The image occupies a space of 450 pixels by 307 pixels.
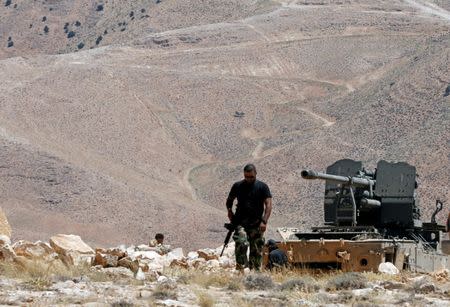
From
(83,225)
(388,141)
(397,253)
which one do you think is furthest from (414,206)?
(388,141)

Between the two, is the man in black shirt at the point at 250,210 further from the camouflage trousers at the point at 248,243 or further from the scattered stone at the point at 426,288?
the scattered stone at the point at 426,288

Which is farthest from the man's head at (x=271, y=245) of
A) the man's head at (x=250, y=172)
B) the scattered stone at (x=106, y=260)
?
the man's head at (x=250, y=172)

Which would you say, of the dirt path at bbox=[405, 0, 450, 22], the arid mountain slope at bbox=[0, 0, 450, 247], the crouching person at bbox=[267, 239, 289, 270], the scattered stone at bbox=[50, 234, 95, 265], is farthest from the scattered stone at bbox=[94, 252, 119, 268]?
the dirt path at bbox=[405, 0, 450, 22]

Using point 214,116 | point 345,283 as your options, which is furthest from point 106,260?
point 214,116

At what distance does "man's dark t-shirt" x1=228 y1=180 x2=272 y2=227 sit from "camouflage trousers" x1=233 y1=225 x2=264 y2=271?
3.9 inches

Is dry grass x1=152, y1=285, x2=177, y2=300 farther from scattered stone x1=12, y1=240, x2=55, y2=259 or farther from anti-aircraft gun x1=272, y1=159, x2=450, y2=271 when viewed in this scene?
anti-aircraft gun x1=272, y1=159, x2=450, y2=271

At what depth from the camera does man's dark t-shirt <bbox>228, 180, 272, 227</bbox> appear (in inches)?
683

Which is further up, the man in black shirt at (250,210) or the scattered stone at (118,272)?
the man in black shirt at (250,210)

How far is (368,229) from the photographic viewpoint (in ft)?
78.5

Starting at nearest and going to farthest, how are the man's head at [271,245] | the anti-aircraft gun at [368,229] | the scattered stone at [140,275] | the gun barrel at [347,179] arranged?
the scattered stone at [140,275] → the man's head at [271,245] → the anti-aircraft gun at [368,229] → the gun barrel at [347,179]

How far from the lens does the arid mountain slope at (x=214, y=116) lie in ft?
283

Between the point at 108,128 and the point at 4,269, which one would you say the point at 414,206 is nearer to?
the point at 4,269

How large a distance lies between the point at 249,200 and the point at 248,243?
24.8 inches

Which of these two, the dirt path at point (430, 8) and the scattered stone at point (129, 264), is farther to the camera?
the dirt path at point (430, 8)
